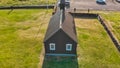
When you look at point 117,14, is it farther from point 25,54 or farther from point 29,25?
point 25,54

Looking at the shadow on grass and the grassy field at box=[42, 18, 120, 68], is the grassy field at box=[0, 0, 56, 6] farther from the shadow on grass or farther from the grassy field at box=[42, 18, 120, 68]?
the shadow on grass

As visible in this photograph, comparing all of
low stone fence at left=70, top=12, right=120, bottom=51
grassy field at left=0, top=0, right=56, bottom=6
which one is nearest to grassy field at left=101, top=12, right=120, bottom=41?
low stone fence at left=70, top=12, right=120, bottom=51

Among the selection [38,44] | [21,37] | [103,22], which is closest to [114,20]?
[103,22]

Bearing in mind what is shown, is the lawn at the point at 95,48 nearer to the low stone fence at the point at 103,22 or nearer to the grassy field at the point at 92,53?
the grassy field at the point at 92,53

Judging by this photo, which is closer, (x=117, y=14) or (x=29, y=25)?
(x=29, y=25)

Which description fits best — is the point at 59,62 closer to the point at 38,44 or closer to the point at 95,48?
the point at 38,44

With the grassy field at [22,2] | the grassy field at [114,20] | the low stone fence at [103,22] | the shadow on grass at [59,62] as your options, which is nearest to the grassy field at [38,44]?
the shadow on grass at [59,62]

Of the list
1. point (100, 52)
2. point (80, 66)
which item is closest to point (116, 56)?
point (100, 52)
